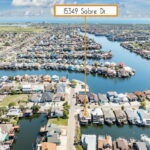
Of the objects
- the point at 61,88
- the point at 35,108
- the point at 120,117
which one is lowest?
the point at 120,117

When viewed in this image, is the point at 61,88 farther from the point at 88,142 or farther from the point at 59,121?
the point at 88,142

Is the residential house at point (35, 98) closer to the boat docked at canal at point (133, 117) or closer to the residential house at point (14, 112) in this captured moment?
the residential house at point (14, 112)

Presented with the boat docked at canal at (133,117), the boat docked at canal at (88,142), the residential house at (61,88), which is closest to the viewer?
the boat docked at canal at (88,142)

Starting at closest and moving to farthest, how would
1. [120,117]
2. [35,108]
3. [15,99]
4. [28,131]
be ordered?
1. [28,131]
2. [120,117]
3. [35,108]
4. [15,99]

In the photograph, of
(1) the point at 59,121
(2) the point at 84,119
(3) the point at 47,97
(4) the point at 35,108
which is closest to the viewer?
(1) the point at 59,121

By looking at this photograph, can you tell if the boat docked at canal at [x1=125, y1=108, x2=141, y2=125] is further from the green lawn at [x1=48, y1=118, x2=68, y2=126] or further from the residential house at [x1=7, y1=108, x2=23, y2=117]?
the residential house at [x1=7, y1=108, x2=23, y2=117]

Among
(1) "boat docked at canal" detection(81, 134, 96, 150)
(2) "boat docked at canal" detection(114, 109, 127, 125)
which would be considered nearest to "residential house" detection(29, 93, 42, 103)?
(2) "boat docked at canal" detection(114, 109, 127, 125)

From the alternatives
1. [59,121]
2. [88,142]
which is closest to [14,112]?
[59,121]

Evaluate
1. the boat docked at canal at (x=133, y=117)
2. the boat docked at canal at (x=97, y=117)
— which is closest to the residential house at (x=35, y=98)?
the boat docked at canal at (x=97, y=117)
